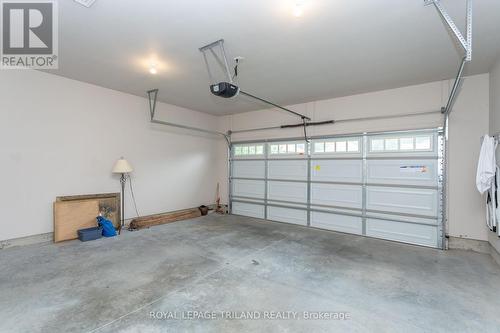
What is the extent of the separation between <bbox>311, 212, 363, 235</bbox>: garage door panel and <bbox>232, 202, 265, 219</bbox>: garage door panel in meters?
1.48

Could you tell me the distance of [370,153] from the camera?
4.84 m

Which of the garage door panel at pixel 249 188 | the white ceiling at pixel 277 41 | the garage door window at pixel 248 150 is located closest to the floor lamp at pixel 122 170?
the white ceiling at pixel 277 41

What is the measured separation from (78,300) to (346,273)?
9.81 ft

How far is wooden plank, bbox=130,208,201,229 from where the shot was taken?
5176mm

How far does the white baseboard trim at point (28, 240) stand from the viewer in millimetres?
3730

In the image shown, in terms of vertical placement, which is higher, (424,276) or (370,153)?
(370,153)

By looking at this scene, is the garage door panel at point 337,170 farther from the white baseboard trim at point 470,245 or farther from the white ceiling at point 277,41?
the white baseboard trim at point 470,245

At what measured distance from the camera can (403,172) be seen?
4.46 meters

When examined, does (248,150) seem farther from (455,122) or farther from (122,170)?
(455,122)

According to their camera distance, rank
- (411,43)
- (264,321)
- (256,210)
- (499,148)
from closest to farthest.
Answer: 1. (264,321)
2. (411,43)
3. (499,148)
4. (256,210)

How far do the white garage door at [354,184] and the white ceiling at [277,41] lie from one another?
1276mm

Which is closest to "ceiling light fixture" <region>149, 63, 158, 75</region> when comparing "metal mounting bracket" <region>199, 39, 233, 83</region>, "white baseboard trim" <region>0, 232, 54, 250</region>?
"metal mounting bracket" <region>199, 39, 233, 83</region>

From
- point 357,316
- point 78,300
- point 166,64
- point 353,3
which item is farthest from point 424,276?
point 166,64

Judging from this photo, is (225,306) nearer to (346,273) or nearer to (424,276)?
(346,273)
